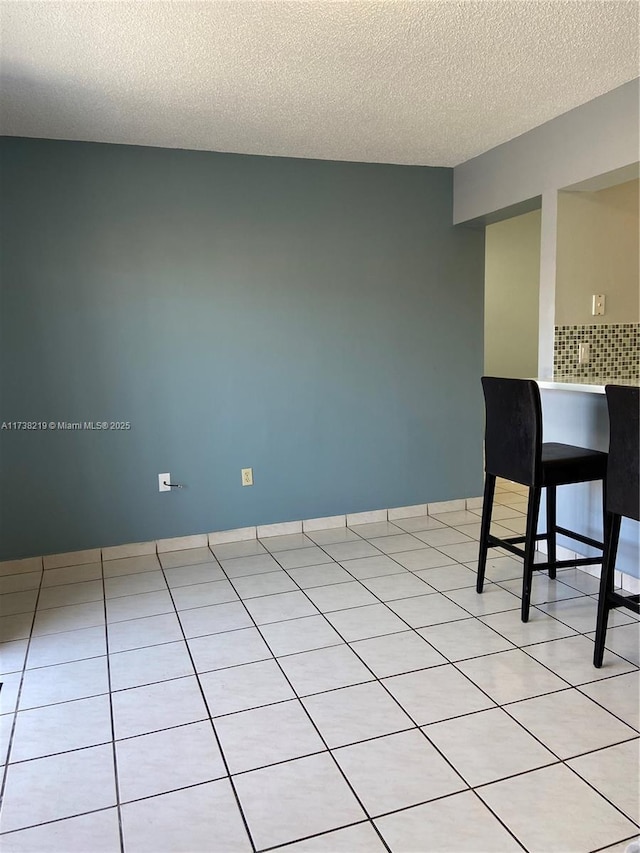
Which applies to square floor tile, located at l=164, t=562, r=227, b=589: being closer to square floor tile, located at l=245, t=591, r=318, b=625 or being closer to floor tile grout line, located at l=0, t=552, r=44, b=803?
square floor tile, located at l=245, t=591, r=318, b=625

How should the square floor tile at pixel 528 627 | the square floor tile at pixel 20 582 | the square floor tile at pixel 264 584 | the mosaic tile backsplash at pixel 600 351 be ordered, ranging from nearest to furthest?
the square floor tile at pixel 528 627, the square floor tile at pixel 264 584, the square floor tile at pixel 20 582, the mosaic tile backsplash at pixel 600 351

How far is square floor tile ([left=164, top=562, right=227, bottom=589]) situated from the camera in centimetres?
307

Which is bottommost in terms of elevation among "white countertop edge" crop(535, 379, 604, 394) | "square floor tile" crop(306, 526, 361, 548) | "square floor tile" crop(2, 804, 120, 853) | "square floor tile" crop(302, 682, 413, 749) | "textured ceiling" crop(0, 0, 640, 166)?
"square floor tile" crop(2, 804, 120, 853)

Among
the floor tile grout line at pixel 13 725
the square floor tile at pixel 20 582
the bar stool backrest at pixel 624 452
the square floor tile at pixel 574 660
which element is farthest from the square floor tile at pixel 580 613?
the square floor tile at pixel 20 582

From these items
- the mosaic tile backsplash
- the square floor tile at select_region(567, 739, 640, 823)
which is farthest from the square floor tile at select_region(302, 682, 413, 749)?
the mosaic tile backsplash

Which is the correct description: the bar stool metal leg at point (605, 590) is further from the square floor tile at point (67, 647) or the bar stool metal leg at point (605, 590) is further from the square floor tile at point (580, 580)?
the square floor tile at point (67, 647)

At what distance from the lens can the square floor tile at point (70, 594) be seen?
2.87 m

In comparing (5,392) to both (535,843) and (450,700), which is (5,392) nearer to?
(450,700)

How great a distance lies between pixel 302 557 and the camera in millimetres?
3377

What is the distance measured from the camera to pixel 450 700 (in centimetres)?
200

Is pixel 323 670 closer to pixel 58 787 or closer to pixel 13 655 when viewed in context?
pixel 58 787

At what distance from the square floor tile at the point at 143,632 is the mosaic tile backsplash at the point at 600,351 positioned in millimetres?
2191

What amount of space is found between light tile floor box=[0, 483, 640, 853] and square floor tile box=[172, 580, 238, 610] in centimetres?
1

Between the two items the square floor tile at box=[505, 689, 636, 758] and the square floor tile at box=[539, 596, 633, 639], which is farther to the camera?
the square floor tile at box=[539, 596, 633, 639]
